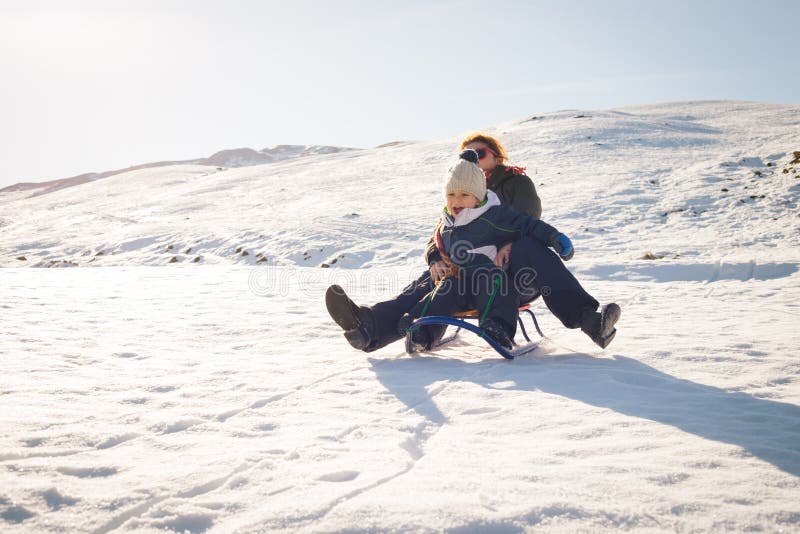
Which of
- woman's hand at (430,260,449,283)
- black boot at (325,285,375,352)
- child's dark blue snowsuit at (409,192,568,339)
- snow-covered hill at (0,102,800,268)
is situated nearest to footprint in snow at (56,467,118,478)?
black boot at (325,285,375,352)

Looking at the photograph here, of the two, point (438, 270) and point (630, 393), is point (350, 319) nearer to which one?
point (438, 270)

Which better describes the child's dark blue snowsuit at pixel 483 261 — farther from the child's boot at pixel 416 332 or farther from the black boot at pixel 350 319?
the black boot at pixel 350 319

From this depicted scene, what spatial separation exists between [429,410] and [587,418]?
0.64 meters

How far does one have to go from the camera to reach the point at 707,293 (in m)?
5.50

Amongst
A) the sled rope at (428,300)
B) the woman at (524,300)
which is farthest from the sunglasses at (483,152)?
the sled rope at (428,300)

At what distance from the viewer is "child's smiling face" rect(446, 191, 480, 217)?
3227mm

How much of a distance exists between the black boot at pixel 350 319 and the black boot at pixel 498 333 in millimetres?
686

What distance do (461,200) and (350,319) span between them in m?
0.99

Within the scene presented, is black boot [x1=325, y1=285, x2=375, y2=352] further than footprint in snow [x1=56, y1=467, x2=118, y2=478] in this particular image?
Yes

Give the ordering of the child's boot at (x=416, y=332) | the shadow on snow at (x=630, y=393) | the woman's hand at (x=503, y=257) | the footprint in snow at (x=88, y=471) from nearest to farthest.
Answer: the footprint in snow at (x=88, y=471), the shadow on snow at (x=630, y=393), the woman's hand at (x=503, y=257), the child's boot at (x=416, y=332)

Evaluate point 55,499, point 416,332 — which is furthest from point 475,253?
point 55,499

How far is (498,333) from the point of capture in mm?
3037

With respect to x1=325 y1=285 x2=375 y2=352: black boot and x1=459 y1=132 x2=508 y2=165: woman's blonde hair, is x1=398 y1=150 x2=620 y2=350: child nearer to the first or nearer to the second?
x1=325 y1=285 x2=375 y2=352: black boot

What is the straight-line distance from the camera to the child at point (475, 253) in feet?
10.1
